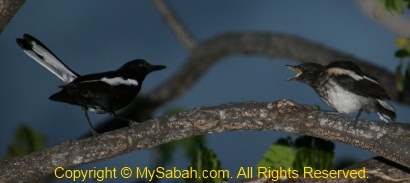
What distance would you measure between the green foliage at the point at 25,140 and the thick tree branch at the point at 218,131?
1.55 meters

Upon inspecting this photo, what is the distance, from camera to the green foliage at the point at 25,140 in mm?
5234

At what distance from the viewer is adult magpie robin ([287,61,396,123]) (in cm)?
402

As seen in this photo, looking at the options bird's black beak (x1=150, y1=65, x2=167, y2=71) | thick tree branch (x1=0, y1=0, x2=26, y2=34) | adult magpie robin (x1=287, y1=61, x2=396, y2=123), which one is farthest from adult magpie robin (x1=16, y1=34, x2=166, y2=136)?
adult magpie robin (x1=287, y1=61, x2=396, y2=123)

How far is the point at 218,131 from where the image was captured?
3.68 m

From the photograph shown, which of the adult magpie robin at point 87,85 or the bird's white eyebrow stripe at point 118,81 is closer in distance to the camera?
the adult magpie robin at point 87,85

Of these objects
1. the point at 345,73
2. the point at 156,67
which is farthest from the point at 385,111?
the point at 156,67

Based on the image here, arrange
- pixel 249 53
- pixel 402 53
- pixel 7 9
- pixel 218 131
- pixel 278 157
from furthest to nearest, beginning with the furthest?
pixel 249 53 < pixel 402 53 < pixel 278 157 < pixel 7 9 < pixel 218 131

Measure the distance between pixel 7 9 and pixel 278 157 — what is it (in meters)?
1.92

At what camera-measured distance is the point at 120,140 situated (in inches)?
145

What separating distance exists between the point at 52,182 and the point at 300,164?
2.54 meters

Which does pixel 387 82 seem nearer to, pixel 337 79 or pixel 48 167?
pixel 337 79

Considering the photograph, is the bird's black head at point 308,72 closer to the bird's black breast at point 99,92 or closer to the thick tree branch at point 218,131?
the thick tree branch at point 218,131

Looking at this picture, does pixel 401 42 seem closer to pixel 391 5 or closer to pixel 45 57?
pixel 391 5

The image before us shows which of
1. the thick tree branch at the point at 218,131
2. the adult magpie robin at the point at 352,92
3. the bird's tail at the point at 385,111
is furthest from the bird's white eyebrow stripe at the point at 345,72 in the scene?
the thick tree branch at the point at 218,131
